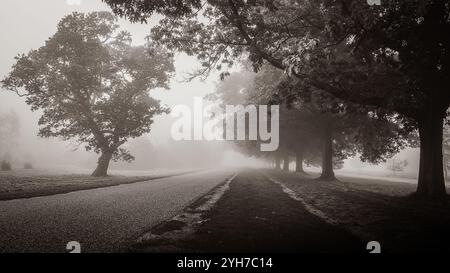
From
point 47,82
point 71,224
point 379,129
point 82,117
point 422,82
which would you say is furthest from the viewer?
point 82,117

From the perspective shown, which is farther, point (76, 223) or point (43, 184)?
point (43, 184)

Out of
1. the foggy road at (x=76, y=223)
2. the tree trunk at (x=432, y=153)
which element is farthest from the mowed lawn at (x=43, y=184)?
the tree trunk at (x=432, y=153)

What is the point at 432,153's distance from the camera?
45.3 ft

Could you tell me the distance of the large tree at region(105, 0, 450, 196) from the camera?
11258 mm

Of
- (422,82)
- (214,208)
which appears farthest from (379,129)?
(214,208)

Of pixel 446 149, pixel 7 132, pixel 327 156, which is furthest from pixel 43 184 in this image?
pixel 7 132

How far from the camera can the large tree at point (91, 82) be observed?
25.6 metres

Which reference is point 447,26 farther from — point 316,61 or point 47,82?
point 47,82

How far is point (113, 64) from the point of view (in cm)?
3045

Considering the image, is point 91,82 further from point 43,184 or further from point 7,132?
point 7,132

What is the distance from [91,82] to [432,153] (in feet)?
85.2

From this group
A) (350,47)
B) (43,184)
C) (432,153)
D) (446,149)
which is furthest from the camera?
(446,149)
